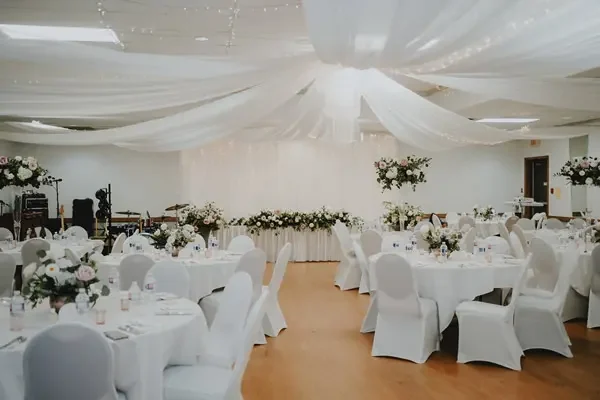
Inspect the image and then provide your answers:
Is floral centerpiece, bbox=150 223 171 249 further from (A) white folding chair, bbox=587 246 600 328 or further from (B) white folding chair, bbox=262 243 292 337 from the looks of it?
(A) white folding chair, bbox=587 246 600 328

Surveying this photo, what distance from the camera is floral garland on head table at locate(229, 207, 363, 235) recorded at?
1315cm

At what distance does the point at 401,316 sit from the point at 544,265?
1.80 metres

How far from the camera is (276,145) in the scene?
14.7 m

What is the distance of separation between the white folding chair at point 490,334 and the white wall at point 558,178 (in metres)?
10.0

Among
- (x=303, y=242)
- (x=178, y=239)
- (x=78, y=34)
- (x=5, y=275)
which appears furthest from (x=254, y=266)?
(x=303, y=242)

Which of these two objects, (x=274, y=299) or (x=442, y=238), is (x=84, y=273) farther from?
(x=442, y=238)

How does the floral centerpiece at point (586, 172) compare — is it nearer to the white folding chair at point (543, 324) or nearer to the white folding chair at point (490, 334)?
the white folding chair at point (543, 324)

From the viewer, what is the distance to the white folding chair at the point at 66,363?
9.72ft

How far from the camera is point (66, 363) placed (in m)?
2.98

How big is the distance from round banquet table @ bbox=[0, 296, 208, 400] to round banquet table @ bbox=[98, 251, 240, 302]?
2234mm

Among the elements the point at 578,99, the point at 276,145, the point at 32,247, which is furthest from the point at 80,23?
the point at 276,145

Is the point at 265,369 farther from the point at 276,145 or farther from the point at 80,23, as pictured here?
the point at 276,145

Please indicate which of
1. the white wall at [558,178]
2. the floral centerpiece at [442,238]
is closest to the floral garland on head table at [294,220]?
the white wall at [558,178]

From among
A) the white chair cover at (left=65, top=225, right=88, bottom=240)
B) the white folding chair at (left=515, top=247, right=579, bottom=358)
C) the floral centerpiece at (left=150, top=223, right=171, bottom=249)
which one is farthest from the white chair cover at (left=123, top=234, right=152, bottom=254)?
the white folding chair at (left=515, top=247, right=579, bottom=358)
